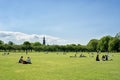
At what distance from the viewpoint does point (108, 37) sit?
182 m

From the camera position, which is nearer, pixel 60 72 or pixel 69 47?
pixel 60 72

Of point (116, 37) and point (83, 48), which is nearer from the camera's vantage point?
point (116, 37)

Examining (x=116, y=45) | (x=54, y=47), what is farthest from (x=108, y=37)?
(x=54, y=47)

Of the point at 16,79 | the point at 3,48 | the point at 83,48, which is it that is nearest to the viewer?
the point at 16,79

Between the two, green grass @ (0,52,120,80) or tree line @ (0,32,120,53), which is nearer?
green grass @ (0,52,120,80)

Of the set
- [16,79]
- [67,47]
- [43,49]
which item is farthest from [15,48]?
[16,79]

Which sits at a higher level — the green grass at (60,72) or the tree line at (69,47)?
the tree line at (69,47)

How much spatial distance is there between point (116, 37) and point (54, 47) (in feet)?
147

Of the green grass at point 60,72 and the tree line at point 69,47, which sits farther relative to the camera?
the tree line at point 69,47

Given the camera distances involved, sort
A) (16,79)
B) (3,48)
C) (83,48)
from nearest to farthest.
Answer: (16,79)
(3,48)
(83,48)

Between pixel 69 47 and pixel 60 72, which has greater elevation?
pixel 69 47

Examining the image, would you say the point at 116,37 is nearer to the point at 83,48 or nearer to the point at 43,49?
the point at 83,48

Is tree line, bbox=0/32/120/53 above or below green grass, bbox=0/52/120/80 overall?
above

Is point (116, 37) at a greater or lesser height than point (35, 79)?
greater
